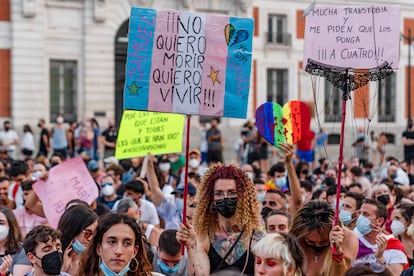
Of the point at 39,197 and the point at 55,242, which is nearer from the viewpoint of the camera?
the point at 55,242

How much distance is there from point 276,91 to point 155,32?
30.6 metres

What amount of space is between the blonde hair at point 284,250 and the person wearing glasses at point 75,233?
80.7 inches

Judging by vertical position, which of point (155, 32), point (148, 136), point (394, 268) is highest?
point (155, 32)

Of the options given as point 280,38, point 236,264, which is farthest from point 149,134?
point 280,38

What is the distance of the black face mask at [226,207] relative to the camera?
606cm

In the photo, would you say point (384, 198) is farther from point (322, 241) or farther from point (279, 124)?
point (322, 241)

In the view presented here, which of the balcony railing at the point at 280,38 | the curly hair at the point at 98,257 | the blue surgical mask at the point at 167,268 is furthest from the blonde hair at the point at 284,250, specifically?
the balcony railing at the point at 280,38

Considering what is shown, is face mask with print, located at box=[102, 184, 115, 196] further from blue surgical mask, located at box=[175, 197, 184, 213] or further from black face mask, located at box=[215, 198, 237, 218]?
black face mask, located at box=[215, 198, 237, 218]

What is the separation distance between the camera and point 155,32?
262 inches

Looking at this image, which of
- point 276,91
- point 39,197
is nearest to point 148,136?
point 39,197

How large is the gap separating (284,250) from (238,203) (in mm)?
1290

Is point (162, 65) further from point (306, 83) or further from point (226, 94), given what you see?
point (306, 83)

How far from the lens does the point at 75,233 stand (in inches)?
265

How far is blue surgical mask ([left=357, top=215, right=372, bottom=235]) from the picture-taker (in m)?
7.23
